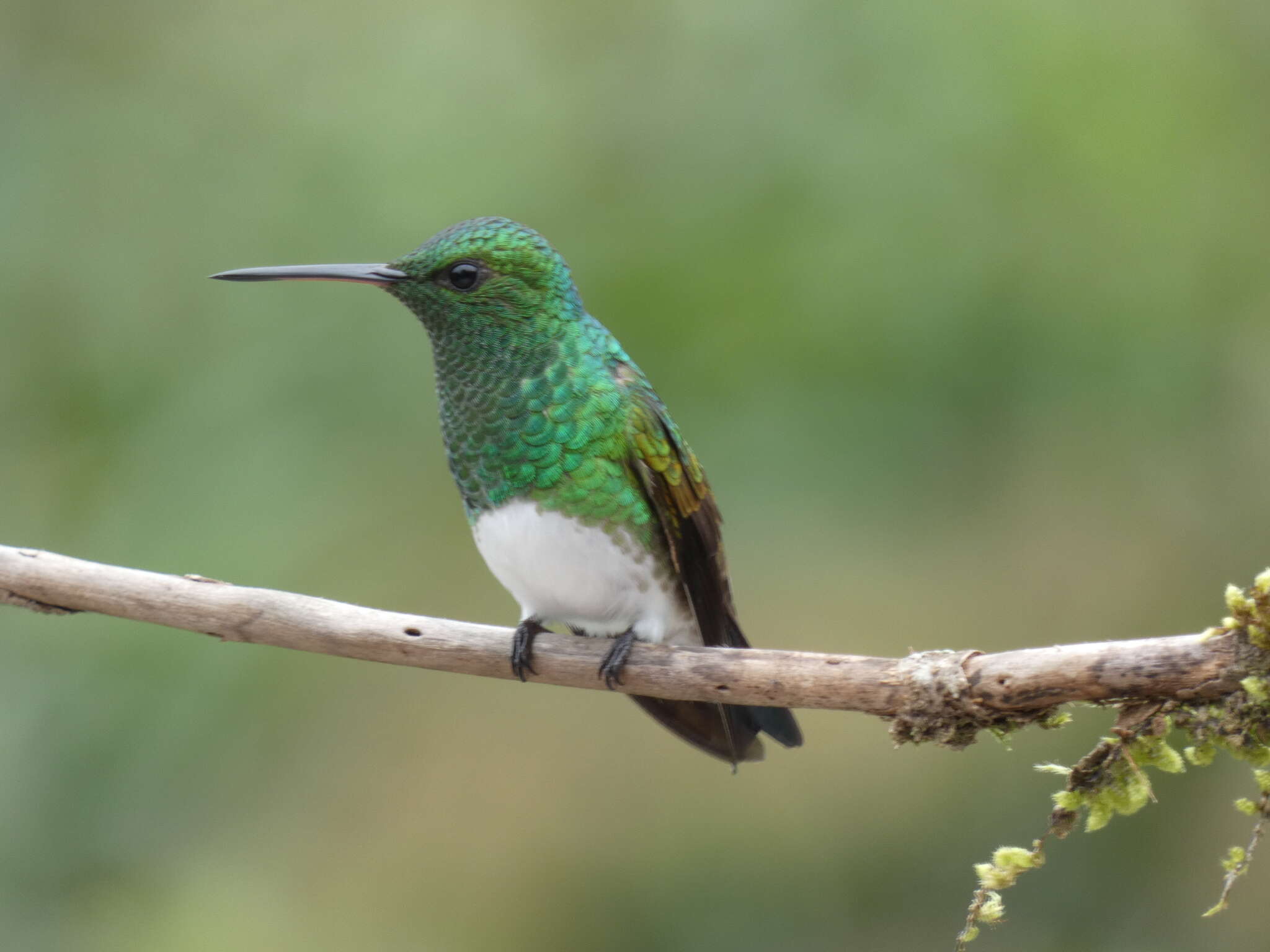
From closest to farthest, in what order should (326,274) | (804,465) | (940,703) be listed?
(940,703), (326,274), (804,465)

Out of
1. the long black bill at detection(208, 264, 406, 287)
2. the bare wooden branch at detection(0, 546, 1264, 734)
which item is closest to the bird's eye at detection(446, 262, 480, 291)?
the long black bill at detection(208, 264, 406, 287)

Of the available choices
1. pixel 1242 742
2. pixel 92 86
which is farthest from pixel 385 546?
pixel 1242 742

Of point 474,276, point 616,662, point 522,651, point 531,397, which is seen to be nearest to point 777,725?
point 616,662

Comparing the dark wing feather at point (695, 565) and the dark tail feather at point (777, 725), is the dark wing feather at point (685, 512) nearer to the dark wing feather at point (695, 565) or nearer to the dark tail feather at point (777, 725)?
the dark wing feather at point (695, 565)

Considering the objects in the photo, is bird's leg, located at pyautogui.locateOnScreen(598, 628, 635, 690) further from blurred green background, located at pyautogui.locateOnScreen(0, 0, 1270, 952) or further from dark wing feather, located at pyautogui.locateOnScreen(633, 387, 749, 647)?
blurred green background, located at pyautogui.locateOnScreen(0, 0, 1270, 952)

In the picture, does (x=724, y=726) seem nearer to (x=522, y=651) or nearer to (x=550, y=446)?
(x=522, y=651)

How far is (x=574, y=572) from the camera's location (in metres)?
2.74

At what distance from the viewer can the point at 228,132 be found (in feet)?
15.9

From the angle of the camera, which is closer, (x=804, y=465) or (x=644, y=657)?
(x=644, y=657)

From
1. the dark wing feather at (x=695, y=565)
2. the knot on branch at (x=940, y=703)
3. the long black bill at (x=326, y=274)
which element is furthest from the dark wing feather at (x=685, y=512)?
the knot on branch at (x=940, y=703)

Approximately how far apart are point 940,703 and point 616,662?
2.48 ft

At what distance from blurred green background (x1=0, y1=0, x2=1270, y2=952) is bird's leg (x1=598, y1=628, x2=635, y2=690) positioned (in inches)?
59.1

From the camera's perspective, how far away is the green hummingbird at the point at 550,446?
8.88ft

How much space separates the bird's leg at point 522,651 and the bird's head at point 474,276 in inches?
26.9
